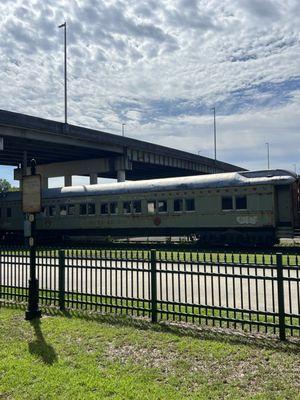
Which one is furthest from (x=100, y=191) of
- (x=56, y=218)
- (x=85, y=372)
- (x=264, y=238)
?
(x=85, y=372)

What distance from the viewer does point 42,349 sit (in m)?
6.34

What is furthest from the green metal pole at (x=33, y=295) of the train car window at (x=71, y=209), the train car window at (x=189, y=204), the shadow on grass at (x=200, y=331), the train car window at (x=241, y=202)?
the train car window at (x=71, y=209)

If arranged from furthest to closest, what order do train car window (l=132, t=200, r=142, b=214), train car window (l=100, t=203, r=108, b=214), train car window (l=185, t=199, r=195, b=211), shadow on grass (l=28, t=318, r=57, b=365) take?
1. train car window (l=100, t=203, r=108, b=214)
2. train car window (l=132, t=200, r=142, b=214)
3. train car window (l=185, t=199, r=195, b=211)
4. shadow on grass (l=28, t=318, r=57, b=365)

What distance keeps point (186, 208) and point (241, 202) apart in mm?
3258

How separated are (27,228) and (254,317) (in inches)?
926

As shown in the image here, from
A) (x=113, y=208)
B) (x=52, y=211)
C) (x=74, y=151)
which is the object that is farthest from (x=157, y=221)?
(x=74, y=151)

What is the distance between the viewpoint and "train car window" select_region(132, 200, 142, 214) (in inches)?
968

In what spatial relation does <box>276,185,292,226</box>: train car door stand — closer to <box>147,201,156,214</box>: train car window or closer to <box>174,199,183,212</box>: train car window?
<box>174,199,183,212</box>: train car window

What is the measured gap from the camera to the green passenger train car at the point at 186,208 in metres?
20.3

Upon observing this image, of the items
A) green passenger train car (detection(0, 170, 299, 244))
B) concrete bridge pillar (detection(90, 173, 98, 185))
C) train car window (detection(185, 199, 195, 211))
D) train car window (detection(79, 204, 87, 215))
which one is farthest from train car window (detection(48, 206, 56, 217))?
concrete bridge pillar (detection(90, 173, 98, 185))

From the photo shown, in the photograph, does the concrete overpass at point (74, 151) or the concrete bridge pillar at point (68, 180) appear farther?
the concrete bridge pillar at point (68, 180)

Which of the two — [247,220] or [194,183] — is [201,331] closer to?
[247,220]

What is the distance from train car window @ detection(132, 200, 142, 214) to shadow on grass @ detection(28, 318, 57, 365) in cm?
1730

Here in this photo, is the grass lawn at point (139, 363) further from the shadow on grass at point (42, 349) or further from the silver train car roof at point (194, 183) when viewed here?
the silver train car roof at point (194, 183)
